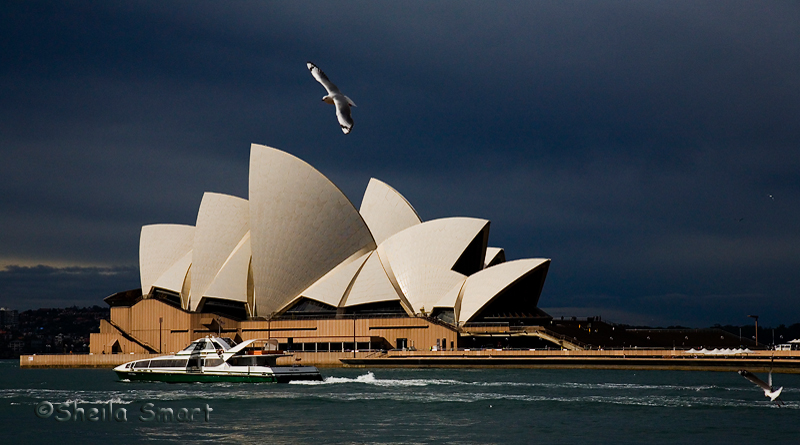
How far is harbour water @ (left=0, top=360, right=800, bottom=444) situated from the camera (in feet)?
77.2

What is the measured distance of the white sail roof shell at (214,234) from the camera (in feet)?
228

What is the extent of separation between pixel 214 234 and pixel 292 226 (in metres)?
7.67

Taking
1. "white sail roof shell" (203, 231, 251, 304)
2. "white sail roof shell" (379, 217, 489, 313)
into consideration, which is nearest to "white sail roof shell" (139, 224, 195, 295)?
"white sail roof shell" (203, 231, 251, 304)

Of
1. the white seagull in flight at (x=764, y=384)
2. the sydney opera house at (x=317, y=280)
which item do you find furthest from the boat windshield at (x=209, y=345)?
the white seagull in flight at (x=764, y=384)

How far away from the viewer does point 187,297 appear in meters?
71.5

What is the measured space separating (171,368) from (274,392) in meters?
8.82

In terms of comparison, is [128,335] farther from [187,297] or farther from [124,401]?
[124,401]

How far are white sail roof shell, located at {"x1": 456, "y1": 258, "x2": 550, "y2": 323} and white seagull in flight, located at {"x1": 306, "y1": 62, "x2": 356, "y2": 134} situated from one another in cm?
4194

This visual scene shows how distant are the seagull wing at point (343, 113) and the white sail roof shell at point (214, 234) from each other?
50.3 m

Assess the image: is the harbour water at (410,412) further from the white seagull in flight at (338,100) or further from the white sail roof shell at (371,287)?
the white sail roof shell at (371,287)

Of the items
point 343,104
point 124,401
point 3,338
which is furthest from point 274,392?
point 3,338

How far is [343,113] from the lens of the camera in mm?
20500

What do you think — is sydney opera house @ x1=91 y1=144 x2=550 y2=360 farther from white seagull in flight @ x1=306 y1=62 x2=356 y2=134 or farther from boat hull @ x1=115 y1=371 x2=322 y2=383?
white seagull in flight @ x1=306 y1=62 x2=356 y2=134

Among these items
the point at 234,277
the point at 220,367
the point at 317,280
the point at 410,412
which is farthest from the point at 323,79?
the point at 234,277
